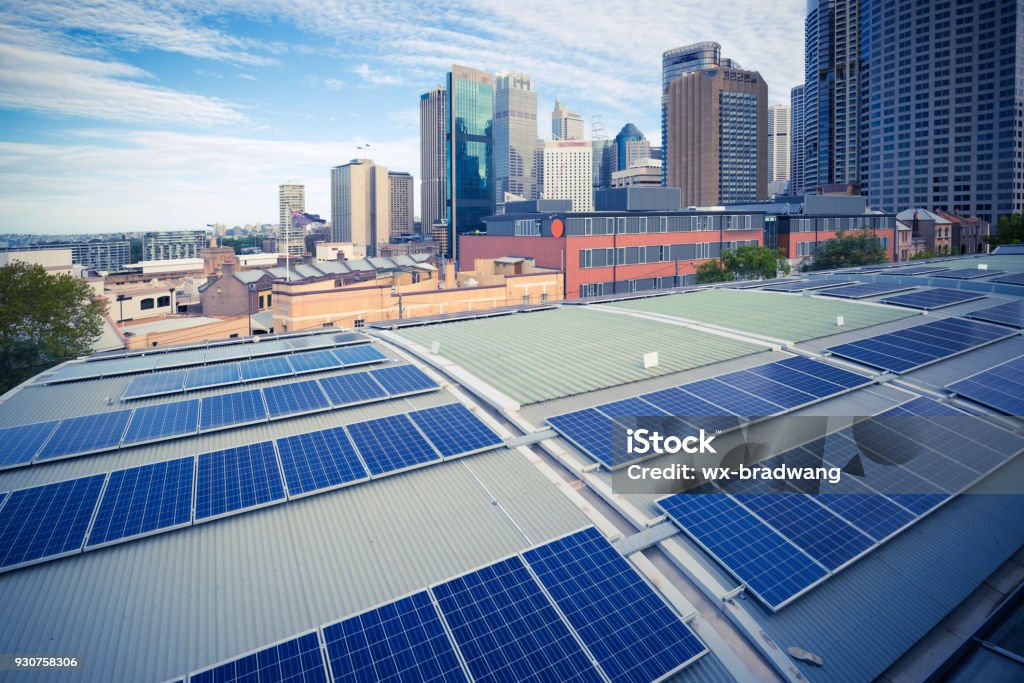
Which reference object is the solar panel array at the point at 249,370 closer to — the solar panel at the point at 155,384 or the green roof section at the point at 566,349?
the solar panel at the point at 155,384

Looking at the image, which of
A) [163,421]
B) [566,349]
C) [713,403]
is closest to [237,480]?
[163,421]

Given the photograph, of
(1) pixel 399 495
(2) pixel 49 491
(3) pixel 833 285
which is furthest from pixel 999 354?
(2) pixel 49 491

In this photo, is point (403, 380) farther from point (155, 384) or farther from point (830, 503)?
point (830, 503)

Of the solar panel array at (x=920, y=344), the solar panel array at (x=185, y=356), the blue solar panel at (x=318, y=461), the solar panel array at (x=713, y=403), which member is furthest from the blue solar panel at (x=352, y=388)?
the solar panel array at (x=920, y=344)

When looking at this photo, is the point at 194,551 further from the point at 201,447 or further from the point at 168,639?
the point at 201,447

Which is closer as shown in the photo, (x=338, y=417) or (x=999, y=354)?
(x=338, y=417)
